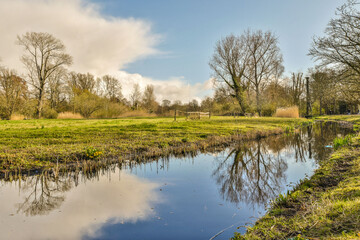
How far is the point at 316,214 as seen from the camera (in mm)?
2748

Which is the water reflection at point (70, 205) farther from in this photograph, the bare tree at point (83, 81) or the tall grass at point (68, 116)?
the bare tree at point (83, 81)

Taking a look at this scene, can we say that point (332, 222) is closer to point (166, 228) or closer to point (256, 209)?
point (256, 209)

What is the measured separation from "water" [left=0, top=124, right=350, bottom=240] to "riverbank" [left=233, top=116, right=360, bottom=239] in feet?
1.52

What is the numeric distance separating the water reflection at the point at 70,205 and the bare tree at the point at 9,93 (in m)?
24.0

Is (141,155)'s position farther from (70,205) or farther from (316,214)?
(316,214)

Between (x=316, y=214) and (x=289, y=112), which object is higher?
(x=289, y=112)

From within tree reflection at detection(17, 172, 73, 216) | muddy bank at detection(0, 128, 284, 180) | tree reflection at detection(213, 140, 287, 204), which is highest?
muddy bank at detection(0, 128, 284, 180)

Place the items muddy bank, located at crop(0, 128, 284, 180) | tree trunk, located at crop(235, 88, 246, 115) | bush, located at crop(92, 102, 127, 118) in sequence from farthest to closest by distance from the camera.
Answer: tree trunk, located at crop(235, 88, 246, 115)
bush, located at crop(92, 102, 127, 118)
muddy bank, located at crop(0, 128, 284, 180)

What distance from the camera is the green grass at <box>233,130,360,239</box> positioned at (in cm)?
230

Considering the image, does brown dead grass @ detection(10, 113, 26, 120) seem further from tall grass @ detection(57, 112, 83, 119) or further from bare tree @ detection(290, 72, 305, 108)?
bare tree @ detection(290, 72, 305, 108)

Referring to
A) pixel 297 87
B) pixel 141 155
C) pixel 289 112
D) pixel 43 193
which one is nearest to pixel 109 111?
pixel 289 112

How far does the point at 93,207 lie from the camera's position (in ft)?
12.6

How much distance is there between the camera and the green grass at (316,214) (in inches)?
90.5

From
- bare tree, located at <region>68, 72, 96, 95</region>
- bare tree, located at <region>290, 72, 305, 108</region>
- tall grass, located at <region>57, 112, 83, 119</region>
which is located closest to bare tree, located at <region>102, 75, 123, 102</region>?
bare tree, located at <region>68, 72, 96, 95</region>
